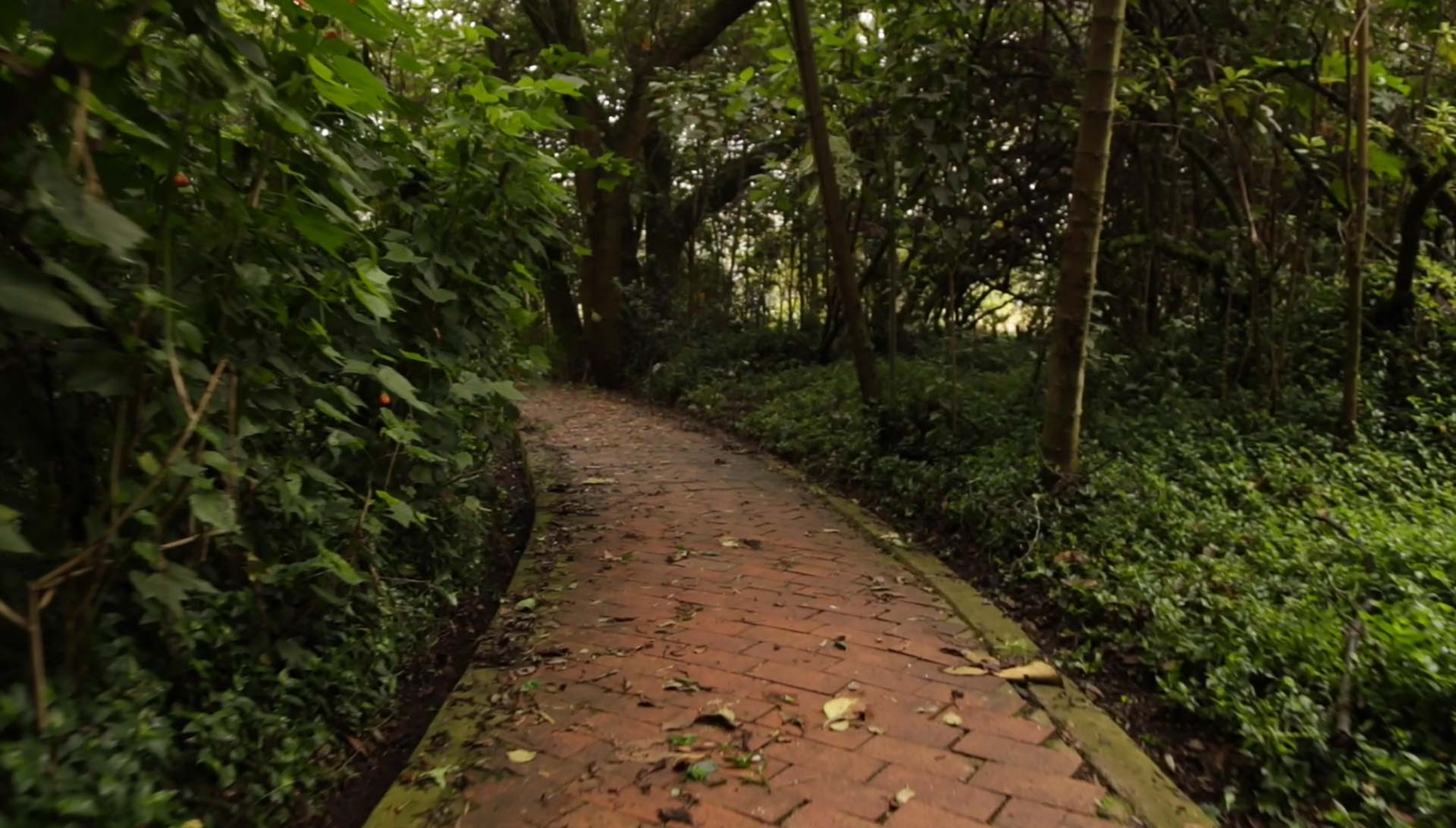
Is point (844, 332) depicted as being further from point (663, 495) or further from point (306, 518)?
point (306, 518)

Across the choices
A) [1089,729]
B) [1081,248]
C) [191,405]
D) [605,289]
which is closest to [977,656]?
[1089,729]

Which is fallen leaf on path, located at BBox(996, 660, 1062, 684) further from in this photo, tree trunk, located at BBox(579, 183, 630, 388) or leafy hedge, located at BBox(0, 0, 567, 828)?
tree trunk, located at BBox(579, 183, 630, 388)

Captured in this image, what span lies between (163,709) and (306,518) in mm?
577

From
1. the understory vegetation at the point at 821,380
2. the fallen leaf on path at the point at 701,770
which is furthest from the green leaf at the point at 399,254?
the fallen leaf on path at the point at 701,770

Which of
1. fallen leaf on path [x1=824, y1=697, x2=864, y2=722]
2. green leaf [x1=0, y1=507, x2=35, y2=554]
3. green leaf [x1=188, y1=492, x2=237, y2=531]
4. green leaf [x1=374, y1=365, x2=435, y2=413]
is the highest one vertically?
green leaf [x1=374, y1=365, x2=435, y2=413]

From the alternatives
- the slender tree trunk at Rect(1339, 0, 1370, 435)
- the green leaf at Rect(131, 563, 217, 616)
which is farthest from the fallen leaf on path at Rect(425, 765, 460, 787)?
the slender tree trunk at Rect(1339, 0, 1370, 435)

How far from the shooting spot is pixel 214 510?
204 cm

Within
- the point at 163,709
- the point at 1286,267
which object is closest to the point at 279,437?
the point at 163,709

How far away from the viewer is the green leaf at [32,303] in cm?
151

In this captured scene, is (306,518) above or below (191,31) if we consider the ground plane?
below

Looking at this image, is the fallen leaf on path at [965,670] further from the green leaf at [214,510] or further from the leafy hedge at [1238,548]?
the green leaf at [214,510]

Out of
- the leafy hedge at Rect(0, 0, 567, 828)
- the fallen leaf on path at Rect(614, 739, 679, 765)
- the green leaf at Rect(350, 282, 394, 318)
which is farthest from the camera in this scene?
the fallen leaf on path at Rect(614, 739, 679, 765)

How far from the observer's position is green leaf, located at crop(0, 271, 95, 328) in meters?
1.51

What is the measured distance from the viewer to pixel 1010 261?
7.31 meters
